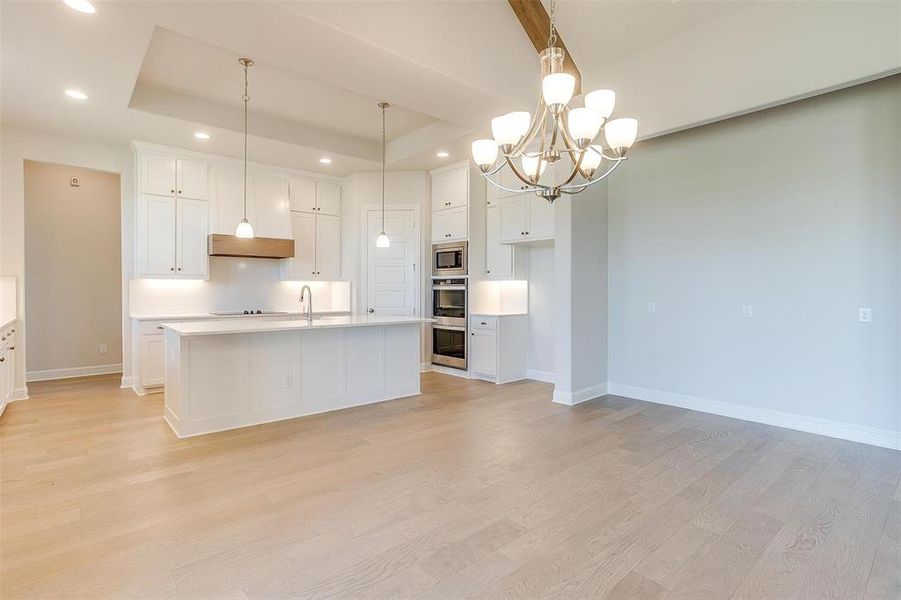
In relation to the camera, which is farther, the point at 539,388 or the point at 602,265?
the point at 539,388

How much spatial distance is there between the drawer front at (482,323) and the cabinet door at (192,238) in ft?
11.7

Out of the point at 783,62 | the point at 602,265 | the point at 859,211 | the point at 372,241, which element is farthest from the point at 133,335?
the point at 859,211

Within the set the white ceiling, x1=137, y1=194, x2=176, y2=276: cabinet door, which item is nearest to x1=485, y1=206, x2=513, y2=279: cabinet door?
the white ceiling

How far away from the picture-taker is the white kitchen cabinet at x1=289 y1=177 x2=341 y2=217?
6.51 meters

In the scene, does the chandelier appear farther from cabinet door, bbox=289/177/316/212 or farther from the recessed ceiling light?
cabinet door, bbox=289/177/316/212

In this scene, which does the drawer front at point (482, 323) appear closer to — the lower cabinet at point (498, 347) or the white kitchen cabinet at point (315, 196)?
the lower cabinet at point (498, 347)

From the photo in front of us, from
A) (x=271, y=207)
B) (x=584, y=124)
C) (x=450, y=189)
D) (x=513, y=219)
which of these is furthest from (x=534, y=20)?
(x=271, y=207)

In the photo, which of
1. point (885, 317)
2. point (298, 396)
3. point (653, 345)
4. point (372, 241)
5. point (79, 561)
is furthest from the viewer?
point (372, 241)

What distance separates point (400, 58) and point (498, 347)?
354 cm

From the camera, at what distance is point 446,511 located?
2434mm

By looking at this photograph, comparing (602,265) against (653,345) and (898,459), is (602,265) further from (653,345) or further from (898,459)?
(898,459)

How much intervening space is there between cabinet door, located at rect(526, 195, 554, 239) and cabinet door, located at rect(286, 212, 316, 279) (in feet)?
10.5

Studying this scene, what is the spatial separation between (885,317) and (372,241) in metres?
5.58

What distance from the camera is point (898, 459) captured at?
10.4 feet
